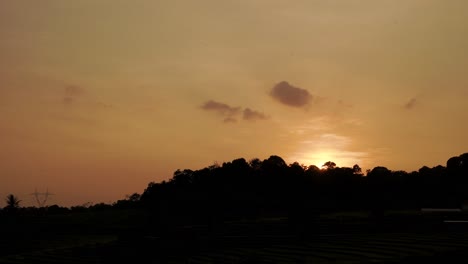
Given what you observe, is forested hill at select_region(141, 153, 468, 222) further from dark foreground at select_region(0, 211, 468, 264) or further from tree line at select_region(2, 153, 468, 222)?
dark foreground at select_region(0, 211, 468, 264)

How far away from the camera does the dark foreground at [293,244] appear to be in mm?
27250

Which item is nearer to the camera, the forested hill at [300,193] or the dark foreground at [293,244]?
the dark foreground at [293,244]

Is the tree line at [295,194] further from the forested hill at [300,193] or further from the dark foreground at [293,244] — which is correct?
the dark foreground at [293,244]

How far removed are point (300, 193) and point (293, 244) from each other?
43.9 m

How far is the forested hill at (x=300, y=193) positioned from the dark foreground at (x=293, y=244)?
6.59 meters

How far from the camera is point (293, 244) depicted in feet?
117

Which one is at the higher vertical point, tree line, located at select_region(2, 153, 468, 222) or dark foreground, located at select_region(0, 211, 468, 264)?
tree line, located at select_region(2, 153, 468, 222)

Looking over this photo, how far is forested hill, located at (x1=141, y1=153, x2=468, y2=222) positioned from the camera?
63.8m

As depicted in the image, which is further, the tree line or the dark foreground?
the tree line

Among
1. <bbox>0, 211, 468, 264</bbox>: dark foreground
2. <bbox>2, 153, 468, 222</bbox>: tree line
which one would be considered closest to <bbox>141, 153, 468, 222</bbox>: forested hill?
<bbox>2, 153, 468, 222</bbox>: tree line

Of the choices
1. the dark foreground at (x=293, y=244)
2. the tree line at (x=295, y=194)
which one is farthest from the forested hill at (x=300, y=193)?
the dark foreground at (x=293, y=244)

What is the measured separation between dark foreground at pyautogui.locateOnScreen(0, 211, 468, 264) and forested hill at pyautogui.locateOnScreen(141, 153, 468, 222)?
6.59 meters

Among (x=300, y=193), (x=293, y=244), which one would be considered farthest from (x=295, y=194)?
(x=293, y=244)

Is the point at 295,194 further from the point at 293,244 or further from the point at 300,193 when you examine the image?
the point at 293,244
